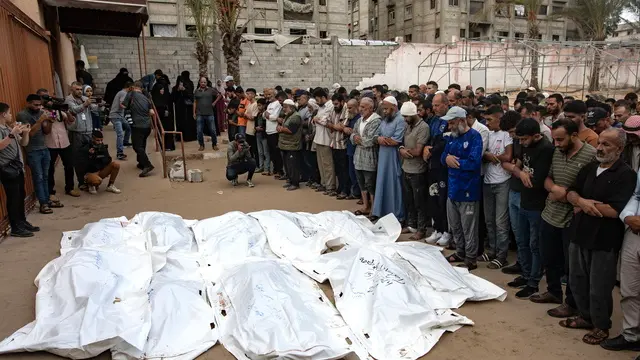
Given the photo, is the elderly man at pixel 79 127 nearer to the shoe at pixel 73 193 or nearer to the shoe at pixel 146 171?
the shoe at pixel 73 193

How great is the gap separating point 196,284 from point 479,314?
264 centimetres

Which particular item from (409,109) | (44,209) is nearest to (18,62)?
(44,209)

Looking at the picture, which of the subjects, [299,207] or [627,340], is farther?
[299,207]

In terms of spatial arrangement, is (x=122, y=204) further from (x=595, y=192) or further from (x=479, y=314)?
(x=595, y=192)

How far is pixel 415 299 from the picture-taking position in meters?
4.09

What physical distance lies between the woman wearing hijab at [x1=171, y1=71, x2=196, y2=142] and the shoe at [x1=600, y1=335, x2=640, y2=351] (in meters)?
11.7

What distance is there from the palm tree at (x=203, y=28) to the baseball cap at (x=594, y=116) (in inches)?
572

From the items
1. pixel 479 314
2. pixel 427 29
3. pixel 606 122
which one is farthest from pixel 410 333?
pixel 427 29

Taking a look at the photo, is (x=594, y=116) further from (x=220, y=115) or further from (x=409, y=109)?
(x=220, y=115)

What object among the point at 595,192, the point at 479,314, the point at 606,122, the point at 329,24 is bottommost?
the point at 479,314

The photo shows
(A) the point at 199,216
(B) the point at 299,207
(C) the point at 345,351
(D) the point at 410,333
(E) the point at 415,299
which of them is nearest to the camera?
(C) the point at 345,351

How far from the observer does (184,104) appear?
13180 millimetres

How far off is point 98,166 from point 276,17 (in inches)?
1024

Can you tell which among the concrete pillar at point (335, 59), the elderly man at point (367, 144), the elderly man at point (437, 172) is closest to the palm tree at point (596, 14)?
the concrete pillar at point (335, 59)
